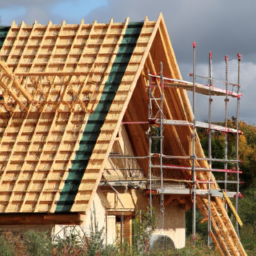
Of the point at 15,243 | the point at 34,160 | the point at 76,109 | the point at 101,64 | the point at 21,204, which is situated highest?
the point at 101,64

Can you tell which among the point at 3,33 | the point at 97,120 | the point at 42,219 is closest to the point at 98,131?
the point at 97,120

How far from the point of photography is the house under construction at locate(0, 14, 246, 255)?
19.2m

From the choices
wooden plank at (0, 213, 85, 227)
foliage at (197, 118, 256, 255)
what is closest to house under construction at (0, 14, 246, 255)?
wooden plank at (0, 213, 85, 227)

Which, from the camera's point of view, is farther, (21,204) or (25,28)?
(25,28)

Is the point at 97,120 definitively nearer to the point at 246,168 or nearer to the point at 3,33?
the point at 3,33

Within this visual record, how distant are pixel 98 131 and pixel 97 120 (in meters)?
0.42

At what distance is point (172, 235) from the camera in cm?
2752

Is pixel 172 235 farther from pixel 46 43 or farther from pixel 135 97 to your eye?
pixel 46 43

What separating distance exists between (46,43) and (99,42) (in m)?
1.66

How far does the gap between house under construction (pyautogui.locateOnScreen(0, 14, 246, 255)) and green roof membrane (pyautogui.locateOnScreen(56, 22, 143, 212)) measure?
0.03 meters

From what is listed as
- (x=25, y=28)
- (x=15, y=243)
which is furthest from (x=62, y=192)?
(x=25, y=28)

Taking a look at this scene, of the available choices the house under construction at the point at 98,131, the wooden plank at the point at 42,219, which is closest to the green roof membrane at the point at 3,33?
the house under construction at the point at 98,131

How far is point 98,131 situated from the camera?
20.0 metres

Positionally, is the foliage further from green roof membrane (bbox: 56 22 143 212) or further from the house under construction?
green roof membrane (bbox: 56 22 143 212)
